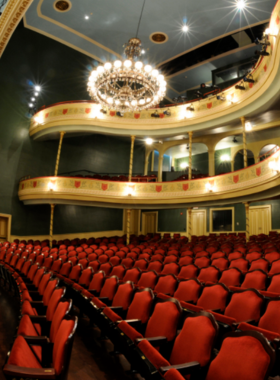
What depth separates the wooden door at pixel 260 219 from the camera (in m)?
11.7

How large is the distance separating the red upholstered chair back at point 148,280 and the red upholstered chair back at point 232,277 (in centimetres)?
89

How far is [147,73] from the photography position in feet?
22.9

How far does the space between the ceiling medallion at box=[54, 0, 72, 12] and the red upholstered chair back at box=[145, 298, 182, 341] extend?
44.9ft

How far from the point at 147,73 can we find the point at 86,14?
26.1 feet

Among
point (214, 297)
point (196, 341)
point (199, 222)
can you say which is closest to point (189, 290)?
point (214, 297)

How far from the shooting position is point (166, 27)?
13.3 metres

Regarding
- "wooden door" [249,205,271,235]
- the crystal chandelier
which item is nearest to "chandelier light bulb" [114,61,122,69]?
the crystal chandelier

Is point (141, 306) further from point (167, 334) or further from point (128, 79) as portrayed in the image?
point (128, 79)

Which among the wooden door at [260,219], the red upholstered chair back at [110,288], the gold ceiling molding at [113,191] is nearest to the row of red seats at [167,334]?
the red upholstered chair back at [110,288]

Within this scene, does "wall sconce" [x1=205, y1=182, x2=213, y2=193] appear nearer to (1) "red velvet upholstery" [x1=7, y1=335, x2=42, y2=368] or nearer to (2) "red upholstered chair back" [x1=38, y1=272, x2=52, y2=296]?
(2) "red upholstered chair back" [x1=38, y1=272, x2=52, y2=296]

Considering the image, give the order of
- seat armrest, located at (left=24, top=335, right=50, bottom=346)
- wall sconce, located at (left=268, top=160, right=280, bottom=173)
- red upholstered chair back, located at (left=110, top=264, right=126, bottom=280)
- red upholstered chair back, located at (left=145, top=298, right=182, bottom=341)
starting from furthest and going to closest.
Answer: wall sconce, located at (left=268, top=160, right=280, bottom=173)
red upholstered chair back, located at (left=110, top=264, right=126, bottom=280)
red upholstered chair back, located at (left=145, top=298, right=182, bottom=341)
seat armrest, located at (left=24, top=335, right=50, bottom=346)

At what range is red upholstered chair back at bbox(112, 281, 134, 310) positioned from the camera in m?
2.96

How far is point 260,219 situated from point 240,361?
11.6 meters

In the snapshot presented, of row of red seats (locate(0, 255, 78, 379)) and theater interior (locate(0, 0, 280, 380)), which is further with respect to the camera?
theater interior (locate(0, 0, 280, 380))
